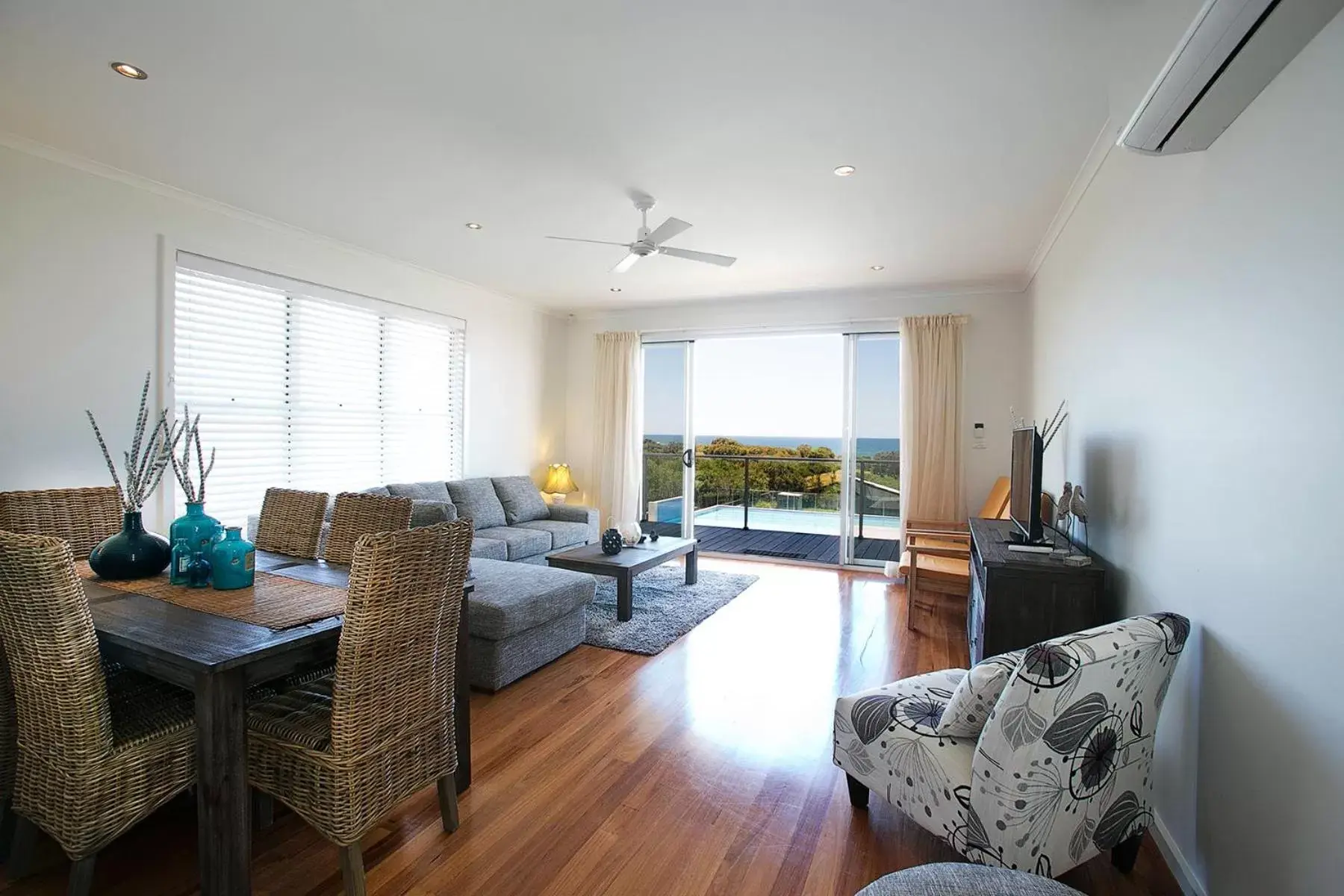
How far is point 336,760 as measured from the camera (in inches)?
62.9

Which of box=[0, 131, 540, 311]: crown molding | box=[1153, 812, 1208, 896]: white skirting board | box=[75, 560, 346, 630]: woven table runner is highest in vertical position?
box=[0, 131, 540, 311]: crown molding

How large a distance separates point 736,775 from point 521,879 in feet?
2.94

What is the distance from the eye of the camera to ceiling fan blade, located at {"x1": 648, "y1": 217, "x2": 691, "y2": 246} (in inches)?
131

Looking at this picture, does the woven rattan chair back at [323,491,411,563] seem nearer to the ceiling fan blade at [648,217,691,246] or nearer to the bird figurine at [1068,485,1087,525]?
the ceiling fan blade at [648,217,691,246]

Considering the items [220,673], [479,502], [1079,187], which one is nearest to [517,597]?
[220,673]

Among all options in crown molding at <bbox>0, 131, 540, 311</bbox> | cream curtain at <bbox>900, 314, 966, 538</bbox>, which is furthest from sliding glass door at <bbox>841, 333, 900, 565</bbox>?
crown molding at <bbox>0, 131, 540, 311</bbox>

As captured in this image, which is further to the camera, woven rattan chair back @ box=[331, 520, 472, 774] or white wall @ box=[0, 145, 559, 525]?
white wall @ box=[0, 145, 559, 525]

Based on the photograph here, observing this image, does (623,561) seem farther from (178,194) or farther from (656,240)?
(178,194)

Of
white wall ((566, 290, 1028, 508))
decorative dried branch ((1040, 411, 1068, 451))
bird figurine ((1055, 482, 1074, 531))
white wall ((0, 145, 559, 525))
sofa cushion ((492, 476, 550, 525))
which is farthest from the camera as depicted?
sofa cushion ((492, 476, 550, 525))

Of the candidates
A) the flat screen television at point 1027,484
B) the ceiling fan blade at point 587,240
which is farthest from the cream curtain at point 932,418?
the ceiling fan blade at point 587,240

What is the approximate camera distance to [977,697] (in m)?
1.70

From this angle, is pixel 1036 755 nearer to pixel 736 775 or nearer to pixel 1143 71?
pixel 736 775

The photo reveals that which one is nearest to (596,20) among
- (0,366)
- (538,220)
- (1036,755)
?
(538,220)

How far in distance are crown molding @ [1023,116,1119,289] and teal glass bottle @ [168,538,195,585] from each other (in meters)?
3.66
